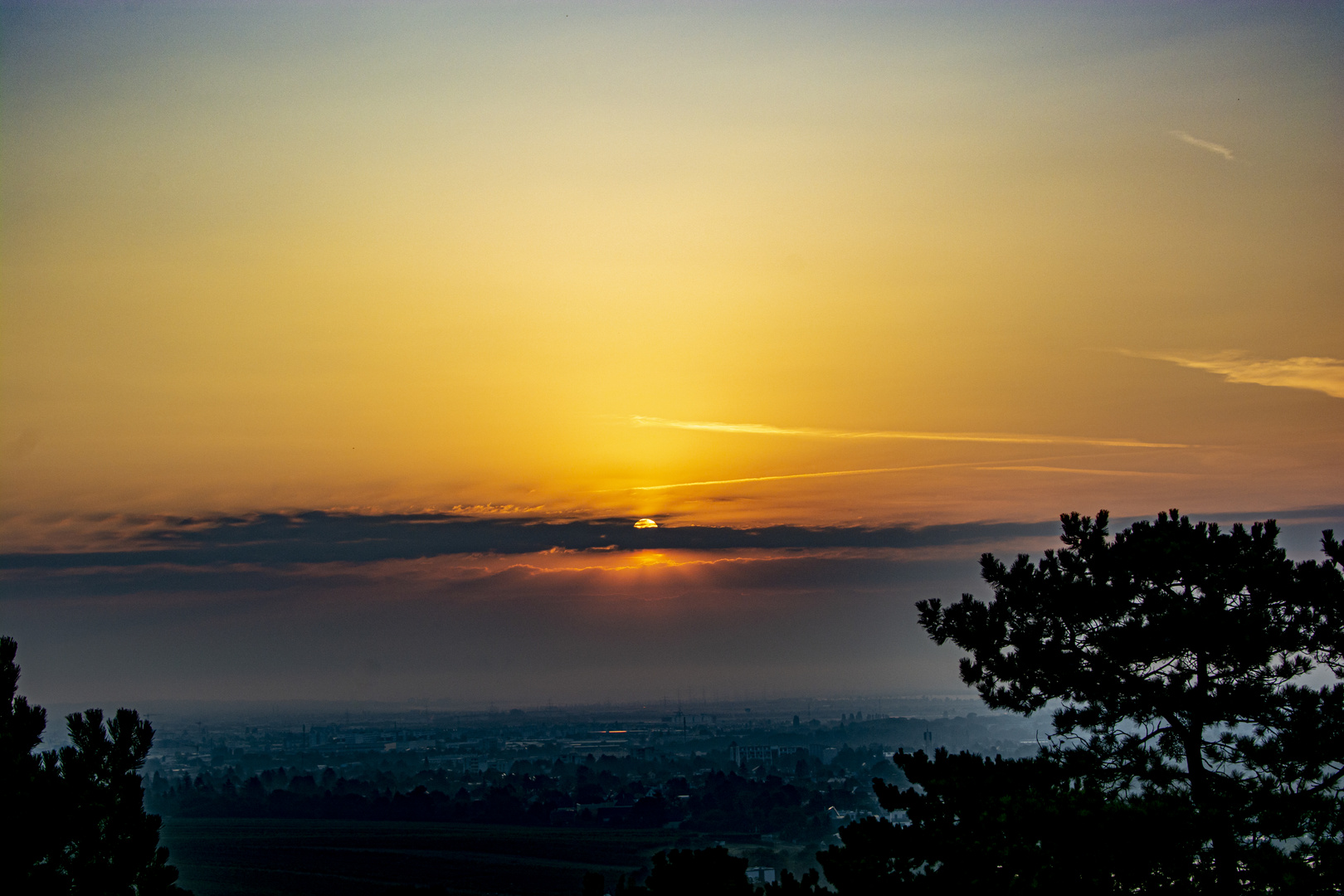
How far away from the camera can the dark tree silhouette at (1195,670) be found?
17.1m

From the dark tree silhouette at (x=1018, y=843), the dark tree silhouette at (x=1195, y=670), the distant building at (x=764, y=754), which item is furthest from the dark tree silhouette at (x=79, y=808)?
the distant building at (x=764, y=754)

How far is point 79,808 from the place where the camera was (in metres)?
17.0

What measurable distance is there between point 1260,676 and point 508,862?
5878 centimetres

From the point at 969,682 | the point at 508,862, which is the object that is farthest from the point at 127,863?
the point at 508,862

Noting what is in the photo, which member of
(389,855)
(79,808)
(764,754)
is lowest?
(764,754)

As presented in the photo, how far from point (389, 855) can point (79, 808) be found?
196 ft

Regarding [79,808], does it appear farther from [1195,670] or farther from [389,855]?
[389,855]

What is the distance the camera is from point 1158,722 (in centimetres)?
1898

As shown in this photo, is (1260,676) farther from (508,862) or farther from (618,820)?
(618,820)

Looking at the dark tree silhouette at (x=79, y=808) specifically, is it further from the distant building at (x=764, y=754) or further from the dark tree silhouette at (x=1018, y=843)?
the distant building at (x=764, y=754)

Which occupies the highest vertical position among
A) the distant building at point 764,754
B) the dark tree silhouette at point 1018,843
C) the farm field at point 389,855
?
the dark tree silhouette at point 1018,843

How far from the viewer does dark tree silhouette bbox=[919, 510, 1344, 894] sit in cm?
1706

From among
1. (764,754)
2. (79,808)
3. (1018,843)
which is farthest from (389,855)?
(764,754)

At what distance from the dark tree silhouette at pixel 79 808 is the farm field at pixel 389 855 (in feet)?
132
